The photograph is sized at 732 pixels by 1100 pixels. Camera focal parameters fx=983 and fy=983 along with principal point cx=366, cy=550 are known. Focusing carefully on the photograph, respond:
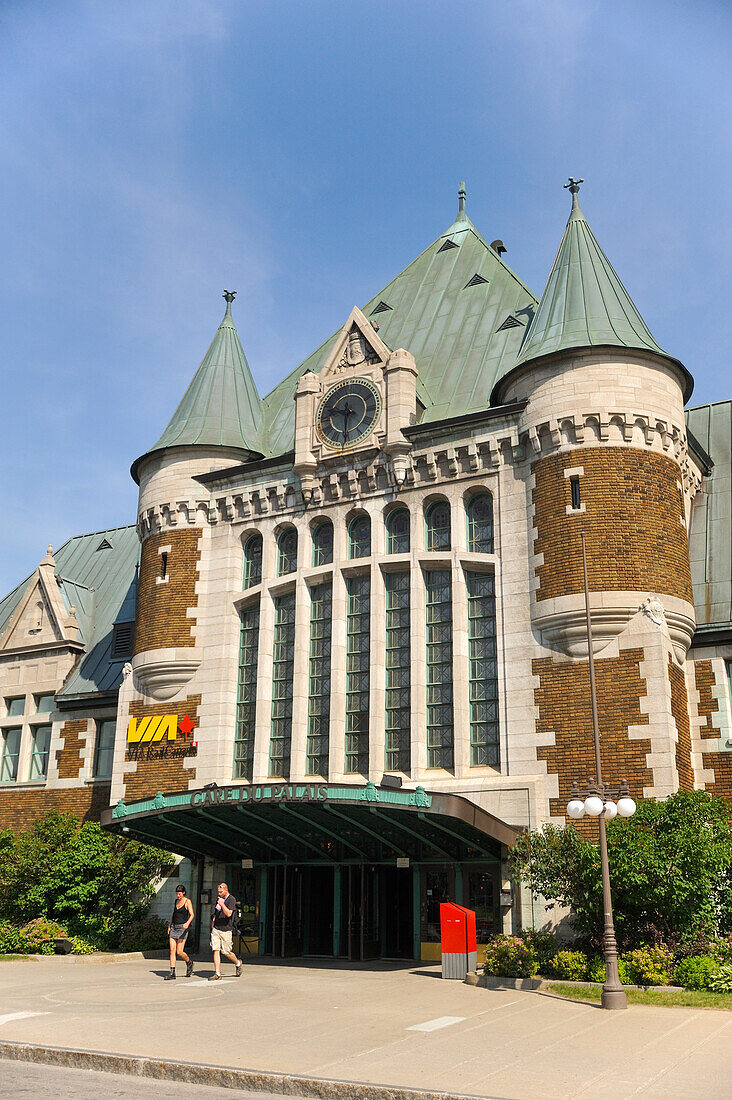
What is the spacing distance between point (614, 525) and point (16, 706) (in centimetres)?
2430

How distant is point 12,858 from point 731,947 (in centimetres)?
2101

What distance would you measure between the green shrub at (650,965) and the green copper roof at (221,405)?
2008 centimetres

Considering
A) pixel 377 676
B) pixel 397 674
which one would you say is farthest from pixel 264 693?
pixel 397 674

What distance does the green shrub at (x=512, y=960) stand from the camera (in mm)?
19750

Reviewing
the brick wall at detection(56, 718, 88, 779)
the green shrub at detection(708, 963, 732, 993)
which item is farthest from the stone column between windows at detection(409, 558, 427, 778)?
the brick wall at detection(56, 718, 88, 779)

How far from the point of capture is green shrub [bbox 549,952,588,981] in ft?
62.8

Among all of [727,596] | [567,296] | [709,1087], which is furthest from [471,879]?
[567,296]

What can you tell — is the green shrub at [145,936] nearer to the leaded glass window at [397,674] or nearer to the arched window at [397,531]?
the leaded glass window at [397,674]

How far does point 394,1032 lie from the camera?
13.9m

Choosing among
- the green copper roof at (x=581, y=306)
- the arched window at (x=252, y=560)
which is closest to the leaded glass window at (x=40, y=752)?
the arched window at (x=252, y=560)

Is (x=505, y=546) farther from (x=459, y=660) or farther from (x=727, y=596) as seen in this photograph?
(x=727, y=596)

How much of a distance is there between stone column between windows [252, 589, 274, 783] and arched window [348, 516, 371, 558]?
302 cm

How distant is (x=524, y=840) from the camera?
827 inches

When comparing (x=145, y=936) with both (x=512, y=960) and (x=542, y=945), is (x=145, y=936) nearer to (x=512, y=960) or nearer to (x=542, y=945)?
(x=512, y=960)
